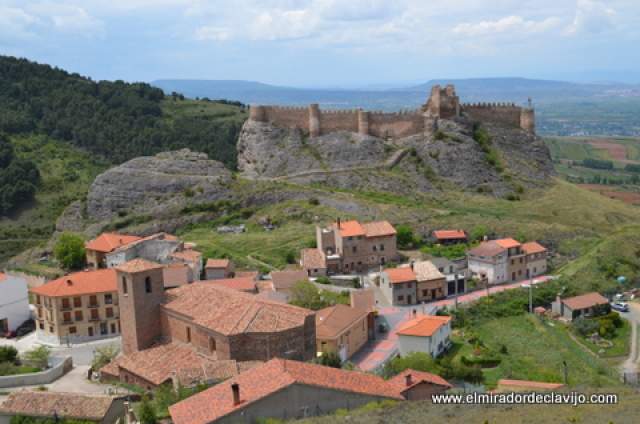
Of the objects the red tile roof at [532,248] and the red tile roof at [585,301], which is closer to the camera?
the red tile roof at [585,301]

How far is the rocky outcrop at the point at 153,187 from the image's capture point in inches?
2918

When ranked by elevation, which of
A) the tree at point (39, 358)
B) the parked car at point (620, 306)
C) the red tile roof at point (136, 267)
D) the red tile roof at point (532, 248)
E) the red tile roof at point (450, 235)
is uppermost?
the red tile roof at point (136, 267)


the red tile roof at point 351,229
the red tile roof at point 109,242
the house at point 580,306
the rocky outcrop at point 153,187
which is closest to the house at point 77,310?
the red tile roof at point 109,242

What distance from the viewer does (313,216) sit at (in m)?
66.8

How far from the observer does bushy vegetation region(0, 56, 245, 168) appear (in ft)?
372

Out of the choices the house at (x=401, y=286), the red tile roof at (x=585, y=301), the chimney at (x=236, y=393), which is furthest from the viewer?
the house at (x=401, y=286)

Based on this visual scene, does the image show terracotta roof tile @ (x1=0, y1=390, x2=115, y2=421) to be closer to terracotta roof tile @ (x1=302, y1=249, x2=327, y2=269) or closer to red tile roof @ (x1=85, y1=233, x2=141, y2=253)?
terracotta roof tile @ (x1=302, y1=249, x2=327, y2=269)

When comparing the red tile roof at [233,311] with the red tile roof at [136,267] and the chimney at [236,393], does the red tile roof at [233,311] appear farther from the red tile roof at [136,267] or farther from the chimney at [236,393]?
the chimney at [236,393]

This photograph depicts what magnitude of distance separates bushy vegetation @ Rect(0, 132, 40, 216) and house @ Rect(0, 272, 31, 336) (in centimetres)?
4610

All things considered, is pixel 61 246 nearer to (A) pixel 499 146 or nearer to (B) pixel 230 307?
(B) pixel 230 307

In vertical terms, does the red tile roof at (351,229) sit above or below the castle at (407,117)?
below

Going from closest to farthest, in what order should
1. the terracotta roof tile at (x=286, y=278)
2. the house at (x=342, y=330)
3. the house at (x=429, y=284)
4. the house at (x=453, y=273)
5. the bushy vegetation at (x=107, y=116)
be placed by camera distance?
1. the house at (x=342, y=330)
2. the terracotta roof tile at (x=286, y=278)
3. the house at (x=429, y=284)
4. the house at (x=453, y=273)
5. the bushy vegetation at (x=107, y=116)

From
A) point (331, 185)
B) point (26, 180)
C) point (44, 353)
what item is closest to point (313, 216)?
point (331, 185)

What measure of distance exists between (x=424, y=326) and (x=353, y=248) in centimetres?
1510
